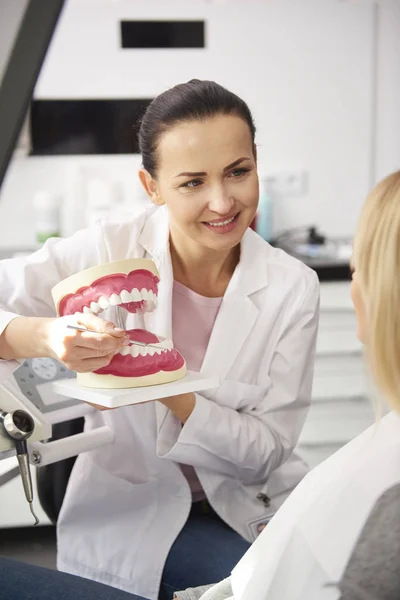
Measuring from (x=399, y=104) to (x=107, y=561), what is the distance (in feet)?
8.00

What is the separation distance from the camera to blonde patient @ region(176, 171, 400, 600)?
3.02 ft

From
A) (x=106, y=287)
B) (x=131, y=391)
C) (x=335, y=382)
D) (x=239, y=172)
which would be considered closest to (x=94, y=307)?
(x=106, y=287)

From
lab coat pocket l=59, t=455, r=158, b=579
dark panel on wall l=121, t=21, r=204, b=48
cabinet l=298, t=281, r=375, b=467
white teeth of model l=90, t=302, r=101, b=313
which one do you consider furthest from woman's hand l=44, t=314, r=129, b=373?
dark panel on wall l=121, t=21, r=204, b=48

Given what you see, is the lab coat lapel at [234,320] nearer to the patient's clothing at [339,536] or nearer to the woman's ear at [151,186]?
the woman's ear at [151,186]

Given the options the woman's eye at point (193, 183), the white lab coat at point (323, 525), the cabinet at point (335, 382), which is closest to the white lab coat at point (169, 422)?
the woman's eye at point (193, 183)

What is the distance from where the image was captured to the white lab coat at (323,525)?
948 mm

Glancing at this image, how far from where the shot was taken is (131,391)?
124 cm

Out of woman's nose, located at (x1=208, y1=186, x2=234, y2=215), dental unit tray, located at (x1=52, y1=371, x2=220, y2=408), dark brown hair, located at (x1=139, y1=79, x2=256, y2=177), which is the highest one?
dark brown hair, located at (x1=139, y1=79, x2=256, y2=177)

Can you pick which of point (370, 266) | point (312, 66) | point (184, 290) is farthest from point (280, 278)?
point (312, 66)

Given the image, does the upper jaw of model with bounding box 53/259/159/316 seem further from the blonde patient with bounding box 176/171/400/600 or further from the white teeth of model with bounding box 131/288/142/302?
the blonde patient with bounding box 176/171/400/600

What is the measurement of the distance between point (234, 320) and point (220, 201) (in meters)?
0.28

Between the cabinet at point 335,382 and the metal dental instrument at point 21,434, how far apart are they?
1790 mm

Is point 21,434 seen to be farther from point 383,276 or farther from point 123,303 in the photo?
point 383,276

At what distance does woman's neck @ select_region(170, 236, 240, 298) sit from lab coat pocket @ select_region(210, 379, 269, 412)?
0.20 meters
